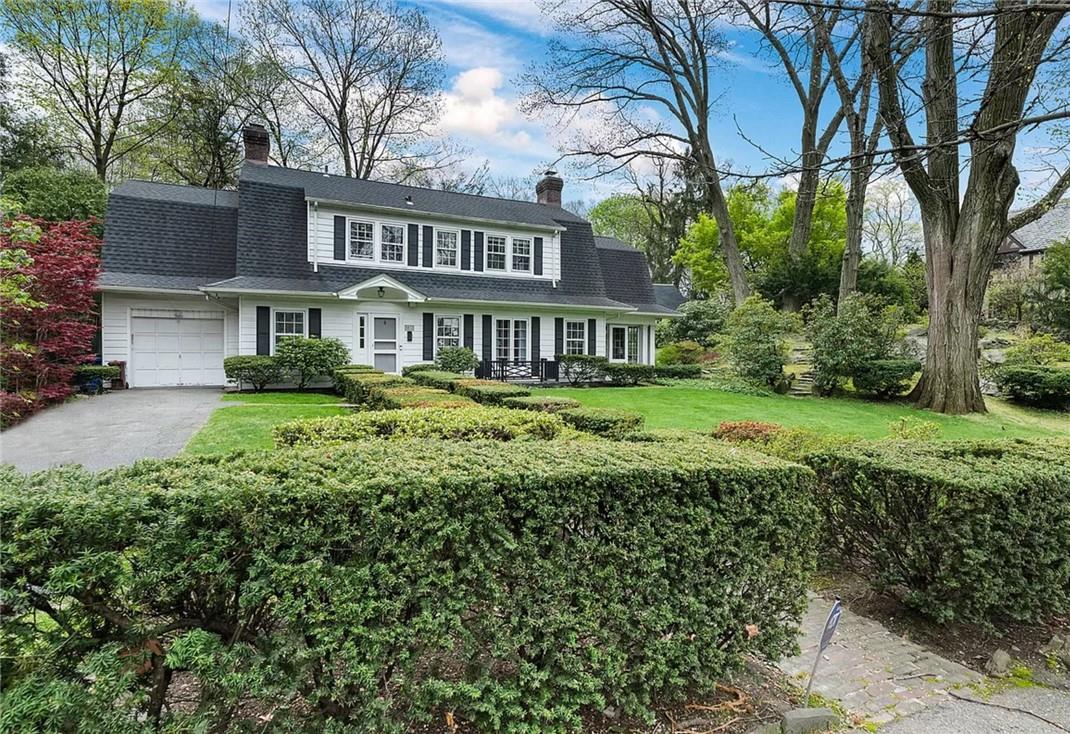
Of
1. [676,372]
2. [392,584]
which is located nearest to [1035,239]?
[676,372]

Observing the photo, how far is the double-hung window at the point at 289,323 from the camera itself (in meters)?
15.6

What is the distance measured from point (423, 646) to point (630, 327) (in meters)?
20.5

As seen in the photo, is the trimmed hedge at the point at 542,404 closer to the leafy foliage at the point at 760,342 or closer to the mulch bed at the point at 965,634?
the mulch bed at the point at 965,634

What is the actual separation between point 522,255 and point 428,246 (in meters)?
3.62

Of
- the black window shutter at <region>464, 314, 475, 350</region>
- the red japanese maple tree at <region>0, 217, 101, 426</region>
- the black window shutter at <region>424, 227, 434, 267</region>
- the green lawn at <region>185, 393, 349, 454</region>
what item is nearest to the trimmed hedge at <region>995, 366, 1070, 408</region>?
the black window shutter at <region>464, 314, 475, 350</region>

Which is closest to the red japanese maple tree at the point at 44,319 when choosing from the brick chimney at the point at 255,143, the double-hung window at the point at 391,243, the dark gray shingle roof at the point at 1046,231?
the brick chimney at the point at 255,143

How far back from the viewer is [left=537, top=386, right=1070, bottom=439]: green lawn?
1049cm

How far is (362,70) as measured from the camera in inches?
1001

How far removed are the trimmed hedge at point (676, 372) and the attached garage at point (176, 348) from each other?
14466 mm

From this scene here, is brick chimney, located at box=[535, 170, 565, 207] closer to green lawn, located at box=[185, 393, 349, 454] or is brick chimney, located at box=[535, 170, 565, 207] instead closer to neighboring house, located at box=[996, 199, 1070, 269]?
green lawn, located at box=[185, 393, 349, 454]

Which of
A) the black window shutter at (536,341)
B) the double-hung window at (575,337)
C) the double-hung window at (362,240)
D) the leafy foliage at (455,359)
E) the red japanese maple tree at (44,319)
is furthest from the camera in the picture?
the double-hung window at (575,337)

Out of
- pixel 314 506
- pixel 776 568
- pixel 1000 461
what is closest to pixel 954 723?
pixel 776 568

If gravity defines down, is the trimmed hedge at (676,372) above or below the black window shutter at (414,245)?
below

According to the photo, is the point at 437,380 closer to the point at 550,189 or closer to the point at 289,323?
the point at 289,323
